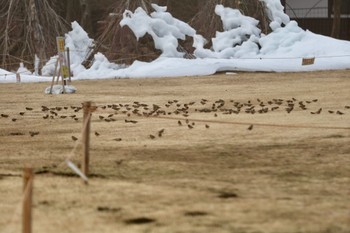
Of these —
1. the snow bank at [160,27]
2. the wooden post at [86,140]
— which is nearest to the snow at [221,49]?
the snow bank at [160,27]

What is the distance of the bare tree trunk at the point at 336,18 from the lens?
2219cm

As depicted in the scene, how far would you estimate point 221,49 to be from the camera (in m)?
22.0

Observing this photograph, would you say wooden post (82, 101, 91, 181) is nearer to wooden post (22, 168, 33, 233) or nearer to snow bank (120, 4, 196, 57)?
wooden post (22, 168, 33, 233)

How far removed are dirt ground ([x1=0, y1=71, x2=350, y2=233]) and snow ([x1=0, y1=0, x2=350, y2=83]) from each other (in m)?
8.61

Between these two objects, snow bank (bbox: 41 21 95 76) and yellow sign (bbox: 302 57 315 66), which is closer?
yellow sign (bbox: 302 57 315 66)

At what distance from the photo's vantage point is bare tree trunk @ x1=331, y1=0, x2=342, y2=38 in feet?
72.8

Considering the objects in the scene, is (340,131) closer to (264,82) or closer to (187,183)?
(187,183)

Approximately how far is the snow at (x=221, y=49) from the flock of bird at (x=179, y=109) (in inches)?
328

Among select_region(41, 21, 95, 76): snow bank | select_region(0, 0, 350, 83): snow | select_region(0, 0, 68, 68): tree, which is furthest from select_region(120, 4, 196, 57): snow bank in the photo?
select_region(0, 0, 68, 68): tree

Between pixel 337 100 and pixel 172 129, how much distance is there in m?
4.25

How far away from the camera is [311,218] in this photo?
12.9 feet

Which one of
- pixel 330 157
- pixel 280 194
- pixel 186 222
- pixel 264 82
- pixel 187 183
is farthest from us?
pixel 264 82

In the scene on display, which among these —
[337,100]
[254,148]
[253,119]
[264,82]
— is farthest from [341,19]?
[254,148]

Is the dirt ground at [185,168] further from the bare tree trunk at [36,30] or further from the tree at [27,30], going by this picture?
the tree at [27,30]
